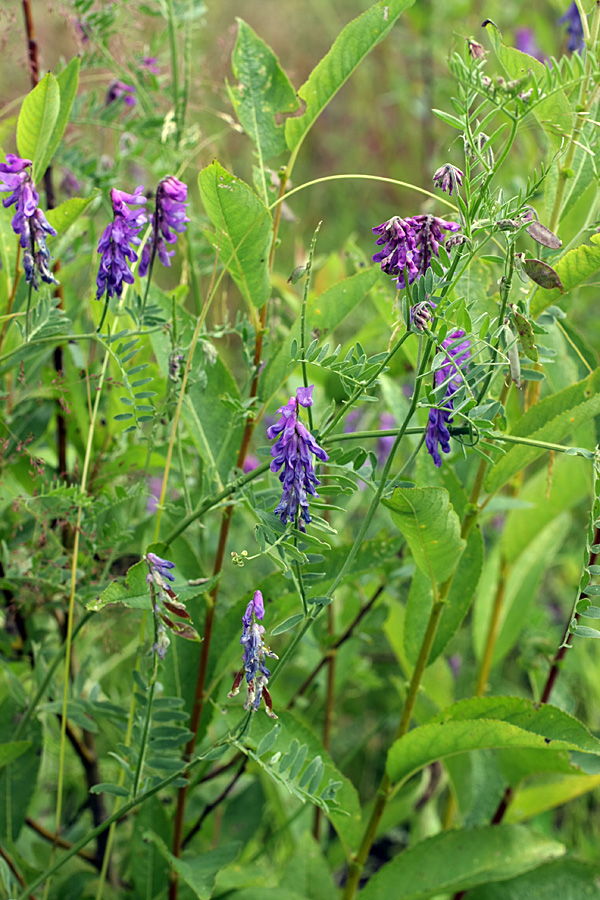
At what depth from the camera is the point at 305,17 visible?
5566 mm

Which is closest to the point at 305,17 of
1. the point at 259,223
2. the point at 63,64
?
the point at 63,64

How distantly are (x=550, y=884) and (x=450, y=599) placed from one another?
46 centimetres

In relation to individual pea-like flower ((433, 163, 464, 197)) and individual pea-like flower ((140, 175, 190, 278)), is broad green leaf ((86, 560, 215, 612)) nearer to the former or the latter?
individual pea-like flower ((140, 175, 190, 278))

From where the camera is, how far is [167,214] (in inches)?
33.8

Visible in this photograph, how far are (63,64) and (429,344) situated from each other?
72 centimetres

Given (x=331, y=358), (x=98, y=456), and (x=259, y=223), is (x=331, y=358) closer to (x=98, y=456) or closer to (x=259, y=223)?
(x=259, y=223)

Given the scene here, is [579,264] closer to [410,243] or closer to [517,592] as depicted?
[410,243]

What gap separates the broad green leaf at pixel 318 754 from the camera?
966 mm

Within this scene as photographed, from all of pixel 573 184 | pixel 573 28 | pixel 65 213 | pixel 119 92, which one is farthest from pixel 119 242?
pixel 573 28

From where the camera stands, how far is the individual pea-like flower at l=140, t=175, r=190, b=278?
83 cm

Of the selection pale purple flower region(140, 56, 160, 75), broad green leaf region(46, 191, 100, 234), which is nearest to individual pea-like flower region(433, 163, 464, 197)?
broad green leaf region(46, 191, 100, 234)

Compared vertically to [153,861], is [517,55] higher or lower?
higher

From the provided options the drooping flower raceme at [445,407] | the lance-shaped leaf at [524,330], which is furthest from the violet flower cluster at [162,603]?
the lance-shaped leaf at [524,330]

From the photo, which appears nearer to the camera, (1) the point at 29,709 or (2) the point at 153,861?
(1) the point at 29,709
